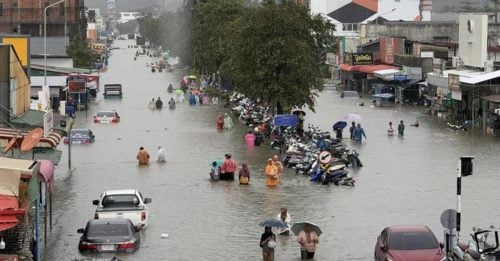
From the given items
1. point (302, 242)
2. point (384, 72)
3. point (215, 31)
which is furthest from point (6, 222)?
point (215, 31)

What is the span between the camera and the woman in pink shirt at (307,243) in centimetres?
2864

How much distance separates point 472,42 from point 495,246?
58.2 meters

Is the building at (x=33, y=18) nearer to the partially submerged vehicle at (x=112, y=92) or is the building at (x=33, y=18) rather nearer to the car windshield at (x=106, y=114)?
the partially submerged vehicle at (x=112, y=92)

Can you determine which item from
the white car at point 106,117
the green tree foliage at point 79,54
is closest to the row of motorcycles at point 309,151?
the white car at point 106,117

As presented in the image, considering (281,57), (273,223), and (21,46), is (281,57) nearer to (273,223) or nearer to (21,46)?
(21,46)

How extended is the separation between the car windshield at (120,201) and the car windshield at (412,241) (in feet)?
30.7

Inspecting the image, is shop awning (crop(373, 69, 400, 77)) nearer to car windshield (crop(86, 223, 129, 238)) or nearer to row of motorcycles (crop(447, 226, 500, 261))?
car windshield (crop(86, 223, 129, 238))

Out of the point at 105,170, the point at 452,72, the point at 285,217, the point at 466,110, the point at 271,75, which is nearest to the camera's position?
the point at 285,217

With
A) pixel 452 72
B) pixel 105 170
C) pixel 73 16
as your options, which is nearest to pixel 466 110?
pixel 452 72

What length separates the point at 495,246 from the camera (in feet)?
84.9

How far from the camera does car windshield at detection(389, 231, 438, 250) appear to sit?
25920 mm

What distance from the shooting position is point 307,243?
28641 mm

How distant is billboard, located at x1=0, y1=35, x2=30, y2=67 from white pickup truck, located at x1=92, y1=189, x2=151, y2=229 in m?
18.1

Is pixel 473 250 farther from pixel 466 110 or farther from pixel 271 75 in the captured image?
pixel 466 110
